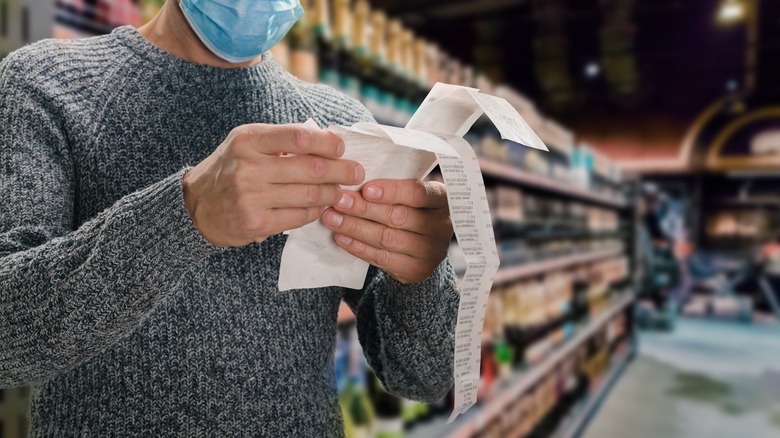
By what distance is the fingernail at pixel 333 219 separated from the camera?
0.72 meters

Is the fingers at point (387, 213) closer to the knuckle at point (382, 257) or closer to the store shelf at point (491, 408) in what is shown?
the knuckle at point (382, 257)

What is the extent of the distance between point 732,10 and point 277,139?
6.73 meters

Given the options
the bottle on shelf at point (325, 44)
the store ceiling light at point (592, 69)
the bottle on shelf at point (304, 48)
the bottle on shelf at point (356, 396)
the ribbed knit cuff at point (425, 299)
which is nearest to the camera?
the ribbed knit cuff at point (425, 299)

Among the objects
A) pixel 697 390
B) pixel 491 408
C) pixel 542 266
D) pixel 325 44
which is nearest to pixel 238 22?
pixel 325 44

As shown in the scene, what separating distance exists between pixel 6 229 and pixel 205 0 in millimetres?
404

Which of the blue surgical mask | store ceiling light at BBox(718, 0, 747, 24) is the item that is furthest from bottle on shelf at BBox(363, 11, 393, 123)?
store ceiling light at BBox(718, 0, 747, 24)

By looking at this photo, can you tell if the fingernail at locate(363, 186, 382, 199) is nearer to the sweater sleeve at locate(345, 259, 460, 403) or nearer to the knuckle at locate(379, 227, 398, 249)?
the knuckle at locate(379, 227, 398, 249)

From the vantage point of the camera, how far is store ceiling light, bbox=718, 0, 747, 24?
19.8 ft

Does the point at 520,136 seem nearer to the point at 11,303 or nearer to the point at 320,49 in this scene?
the point at 11,303

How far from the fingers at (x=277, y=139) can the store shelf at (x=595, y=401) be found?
374cm

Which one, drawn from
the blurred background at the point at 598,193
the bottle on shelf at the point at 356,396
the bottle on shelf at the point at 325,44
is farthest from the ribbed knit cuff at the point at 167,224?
the bottle on shelf at the point at 356,396

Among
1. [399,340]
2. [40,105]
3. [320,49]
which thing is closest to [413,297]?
[399,340]

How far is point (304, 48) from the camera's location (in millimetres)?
1875

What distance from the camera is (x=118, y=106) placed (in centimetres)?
84
